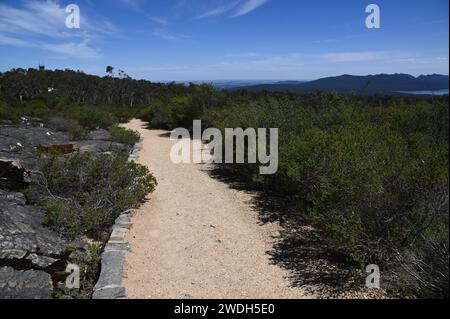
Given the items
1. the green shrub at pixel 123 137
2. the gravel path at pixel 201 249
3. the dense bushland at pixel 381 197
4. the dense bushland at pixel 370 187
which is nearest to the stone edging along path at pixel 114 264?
the gravel path at pixel 201 249

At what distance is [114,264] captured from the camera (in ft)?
17.1

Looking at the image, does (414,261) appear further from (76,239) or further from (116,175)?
(116,175)

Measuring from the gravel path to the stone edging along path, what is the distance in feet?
0.49

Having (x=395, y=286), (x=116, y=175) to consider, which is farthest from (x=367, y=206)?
(x=116, y=175)

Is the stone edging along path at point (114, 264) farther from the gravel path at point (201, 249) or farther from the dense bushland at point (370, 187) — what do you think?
the dense bushland at point (370, 187)

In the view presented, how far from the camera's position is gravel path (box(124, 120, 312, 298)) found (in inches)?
193

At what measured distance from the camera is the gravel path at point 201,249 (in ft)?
16.1

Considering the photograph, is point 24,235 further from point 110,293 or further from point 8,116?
point 8,116

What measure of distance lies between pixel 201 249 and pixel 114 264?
148 cm

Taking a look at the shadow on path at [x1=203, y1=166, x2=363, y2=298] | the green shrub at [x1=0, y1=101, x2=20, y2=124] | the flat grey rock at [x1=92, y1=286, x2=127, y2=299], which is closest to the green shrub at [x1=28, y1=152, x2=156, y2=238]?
the flat grey rock at [x1=92, y1=286, x2=127, y2=299]

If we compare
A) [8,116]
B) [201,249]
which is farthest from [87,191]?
[8,116]

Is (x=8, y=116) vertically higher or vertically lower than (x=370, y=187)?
higher

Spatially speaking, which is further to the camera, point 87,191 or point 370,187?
point 87,191

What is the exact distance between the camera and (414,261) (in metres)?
4.52
